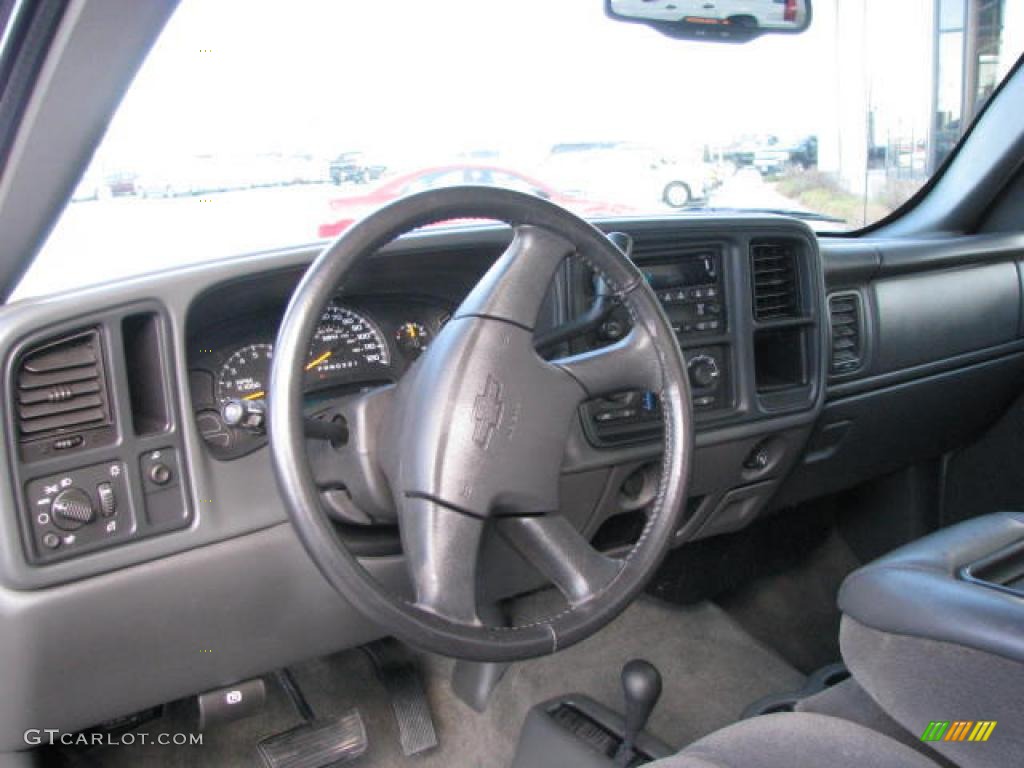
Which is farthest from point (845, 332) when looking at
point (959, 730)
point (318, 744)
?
point (318, 744)

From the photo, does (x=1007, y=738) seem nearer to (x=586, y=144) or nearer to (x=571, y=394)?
(x=571, y=394)

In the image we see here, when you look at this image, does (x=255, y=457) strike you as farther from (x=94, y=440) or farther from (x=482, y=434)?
(x=482, y=434)

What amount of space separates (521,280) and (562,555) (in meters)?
0.38

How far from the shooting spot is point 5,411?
1396mm

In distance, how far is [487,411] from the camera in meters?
1.34

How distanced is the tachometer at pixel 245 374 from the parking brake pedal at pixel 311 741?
75cm

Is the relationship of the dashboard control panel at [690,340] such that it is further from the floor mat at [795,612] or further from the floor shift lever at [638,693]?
the floor mat at [795,612]

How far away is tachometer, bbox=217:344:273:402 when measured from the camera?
1650mm

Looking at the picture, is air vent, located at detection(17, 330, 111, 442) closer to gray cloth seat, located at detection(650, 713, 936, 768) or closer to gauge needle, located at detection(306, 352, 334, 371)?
gauge needle, located at detection(306, 352, 334, 371)

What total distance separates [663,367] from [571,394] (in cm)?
14

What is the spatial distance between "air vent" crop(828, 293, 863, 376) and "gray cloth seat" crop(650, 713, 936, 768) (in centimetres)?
105

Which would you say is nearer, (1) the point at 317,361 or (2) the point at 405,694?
(1) the point at 317,361

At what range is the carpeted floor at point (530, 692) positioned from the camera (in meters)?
2.09

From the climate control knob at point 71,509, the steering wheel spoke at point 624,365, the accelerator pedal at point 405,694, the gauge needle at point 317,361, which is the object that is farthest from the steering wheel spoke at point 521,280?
the accelerator pedal at point 405,694
